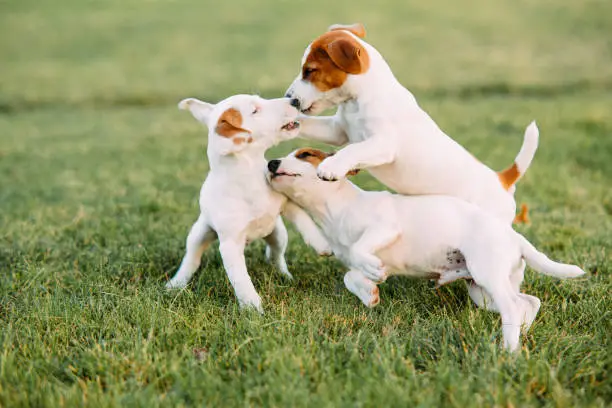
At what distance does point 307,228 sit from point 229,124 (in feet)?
2.66

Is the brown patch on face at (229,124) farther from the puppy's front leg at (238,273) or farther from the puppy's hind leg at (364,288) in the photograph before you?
the puppy's hind leg at (364,288)

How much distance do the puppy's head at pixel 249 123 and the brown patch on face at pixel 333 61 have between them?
230 mm

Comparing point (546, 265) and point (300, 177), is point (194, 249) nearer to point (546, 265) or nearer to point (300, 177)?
point (300, 177)

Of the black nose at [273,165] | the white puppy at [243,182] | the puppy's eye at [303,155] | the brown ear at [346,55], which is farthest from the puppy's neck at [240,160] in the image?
the brown ear at [346,55]

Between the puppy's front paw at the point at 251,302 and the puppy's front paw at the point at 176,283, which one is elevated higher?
the puppy's front paw at the point at 251,302

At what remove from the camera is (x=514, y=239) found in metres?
3.73

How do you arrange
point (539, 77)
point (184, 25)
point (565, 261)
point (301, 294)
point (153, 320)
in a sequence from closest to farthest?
point (153, 320) → point (301, 294) → point (565, 261) → point (539, 77) → point (184, 25)

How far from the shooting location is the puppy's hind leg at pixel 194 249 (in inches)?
173

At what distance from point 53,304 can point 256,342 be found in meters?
1.35

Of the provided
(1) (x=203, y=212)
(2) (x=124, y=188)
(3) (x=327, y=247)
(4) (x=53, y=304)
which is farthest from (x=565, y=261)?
(2) (x=124, y=188)

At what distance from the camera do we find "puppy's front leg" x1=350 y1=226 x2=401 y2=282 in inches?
146

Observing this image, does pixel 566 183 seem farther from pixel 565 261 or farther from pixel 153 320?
pixel 153 320

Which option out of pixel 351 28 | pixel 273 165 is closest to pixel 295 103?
pixel 273 165

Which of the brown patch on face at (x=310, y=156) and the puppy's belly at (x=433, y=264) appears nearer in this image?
the puppy's belly at (x=433, y=264)
